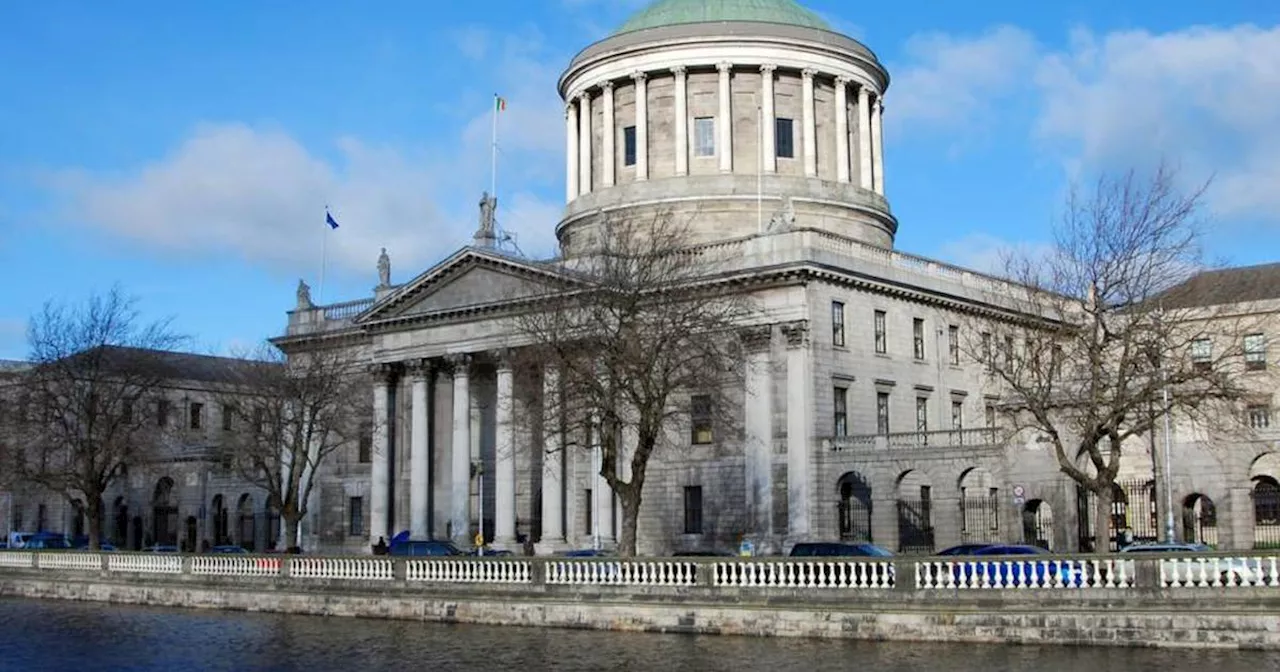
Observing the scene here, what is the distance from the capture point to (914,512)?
58.0 meters

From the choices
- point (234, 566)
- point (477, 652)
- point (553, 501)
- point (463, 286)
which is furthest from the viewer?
point (463, 286)

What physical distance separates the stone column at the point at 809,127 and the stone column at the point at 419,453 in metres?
19.7

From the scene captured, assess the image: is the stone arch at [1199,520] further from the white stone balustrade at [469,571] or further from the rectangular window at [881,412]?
the white stone balustrade at [469,571]

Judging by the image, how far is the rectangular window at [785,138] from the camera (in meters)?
71.9

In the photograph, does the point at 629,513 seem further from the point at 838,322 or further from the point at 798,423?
the point at 838,322

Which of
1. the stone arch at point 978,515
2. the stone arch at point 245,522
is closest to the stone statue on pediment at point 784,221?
the stone arch at point 978,515

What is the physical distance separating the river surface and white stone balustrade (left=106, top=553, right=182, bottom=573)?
8104mm

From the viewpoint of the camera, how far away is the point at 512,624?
35594 millimetres

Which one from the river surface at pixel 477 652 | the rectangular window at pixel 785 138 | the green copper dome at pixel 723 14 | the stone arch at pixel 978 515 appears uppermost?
the green copper dome at pixel 723 14

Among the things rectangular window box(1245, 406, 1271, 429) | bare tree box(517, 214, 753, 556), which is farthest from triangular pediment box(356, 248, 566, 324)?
rectangular window box(1245, 406, 1271, 429)

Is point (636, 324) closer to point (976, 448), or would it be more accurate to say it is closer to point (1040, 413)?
point (1040, 413)

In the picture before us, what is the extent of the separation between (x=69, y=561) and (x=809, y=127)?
3745 centimetres

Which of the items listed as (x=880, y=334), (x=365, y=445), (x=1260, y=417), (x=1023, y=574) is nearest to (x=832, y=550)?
(x=1023, y=574)

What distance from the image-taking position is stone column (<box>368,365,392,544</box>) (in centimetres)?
7231
